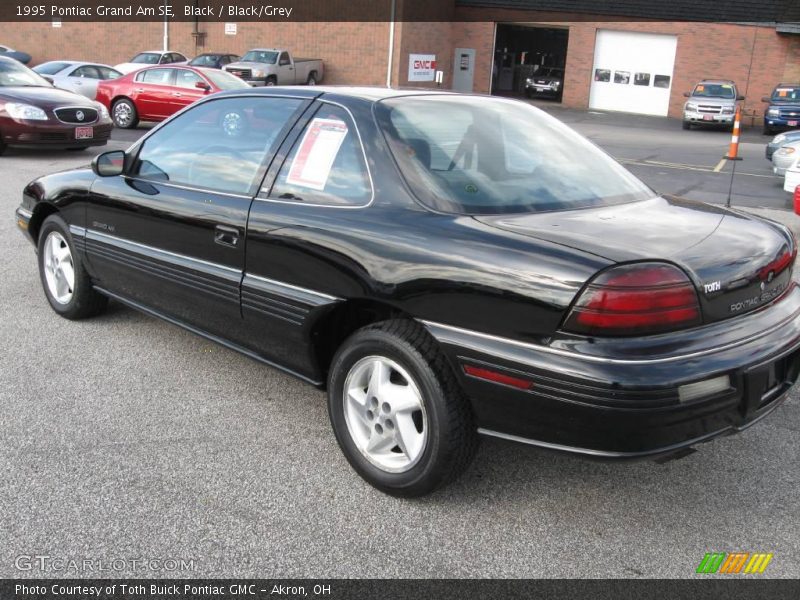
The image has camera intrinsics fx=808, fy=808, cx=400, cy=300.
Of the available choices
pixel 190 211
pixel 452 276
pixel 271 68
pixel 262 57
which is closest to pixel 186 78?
pixel 271 68

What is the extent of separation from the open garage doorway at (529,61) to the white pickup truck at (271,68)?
1035 centimetres

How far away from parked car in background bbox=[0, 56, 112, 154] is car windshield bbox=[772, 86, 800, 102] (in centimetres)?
2190

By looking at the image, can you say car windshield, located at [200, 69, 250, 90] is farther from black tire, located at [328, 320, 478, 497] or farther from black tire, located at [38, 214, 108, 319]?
black tire, located at [328, 320, 478, 497]

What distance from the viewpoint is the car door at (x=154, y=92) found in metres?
17.7

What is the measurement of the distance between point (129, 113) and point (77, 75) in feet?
A: 15.8

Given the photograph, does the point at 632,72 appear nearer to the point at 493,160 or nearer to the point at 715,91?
the point at 715,91

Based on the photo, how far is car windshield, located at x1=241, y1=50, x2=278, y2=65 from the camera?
29281mm

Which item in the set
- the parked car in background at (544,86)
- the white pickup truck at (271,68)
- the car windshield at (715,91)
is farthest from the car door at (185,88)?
the parked car in background at (544,86)

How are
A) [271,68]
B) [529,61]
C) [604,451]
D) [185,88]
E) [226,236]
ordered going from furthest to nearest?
[529,61]
[271,68]
[185,88]
[226,236]
[604,451]

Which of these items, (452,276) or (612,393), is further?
(452,276)

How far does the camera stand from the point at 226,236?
12.2 ft

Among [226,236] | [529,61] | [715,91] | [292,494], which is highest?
[529,61]

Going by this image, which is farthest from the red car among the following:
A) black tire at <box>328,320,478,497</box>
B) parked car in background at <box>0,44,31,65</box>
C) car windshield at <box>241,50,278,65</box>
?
parked car in background at <box>0,44,31,65</box>

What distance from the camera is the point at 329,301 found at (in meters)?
3.30
